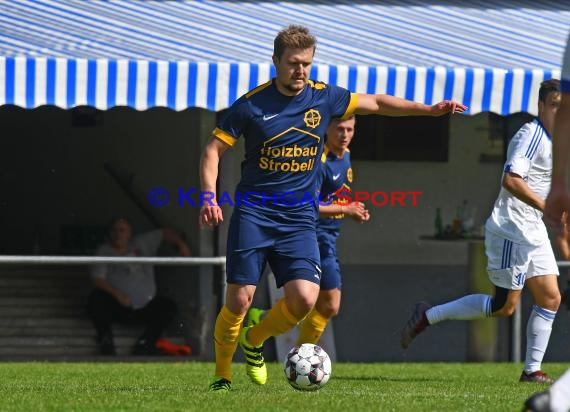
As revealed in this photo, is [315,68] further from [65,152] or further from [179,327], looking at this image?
[65,152]

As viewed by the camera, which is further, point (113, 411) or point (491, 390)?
point (491, 390)

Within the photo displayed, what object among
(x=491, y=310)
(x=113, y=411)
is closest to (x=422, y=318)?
(x=491, y=310)

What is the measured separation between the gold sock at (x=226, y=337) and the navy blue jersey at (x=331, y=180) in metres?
2.49

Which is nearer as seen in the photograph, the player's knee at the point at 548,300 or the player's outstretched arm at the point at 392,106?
the player's outstretched arm at the point at 392,106

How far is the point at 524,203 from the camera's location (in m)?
A: 9.98

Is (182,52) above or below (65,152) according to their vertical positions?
above

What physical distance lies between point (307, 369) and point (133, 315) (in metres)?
6.08

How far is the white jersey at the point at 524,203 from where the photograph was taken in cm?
977

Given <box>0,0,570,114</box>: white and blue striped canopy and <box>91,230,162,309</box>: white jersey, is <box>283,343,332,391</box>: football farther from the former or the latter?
<box>91,230,162,309</box>: white jersey

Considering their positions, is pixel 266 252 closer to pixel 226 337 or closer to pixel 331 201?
pixel 226 337

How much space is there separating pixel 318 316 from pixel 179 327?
3.46 meters

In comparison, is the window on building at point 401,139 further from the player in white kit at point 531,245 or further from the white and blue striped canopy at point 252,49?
the player in white kit at point 531,245

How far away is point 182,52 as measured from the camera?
40.4 ft

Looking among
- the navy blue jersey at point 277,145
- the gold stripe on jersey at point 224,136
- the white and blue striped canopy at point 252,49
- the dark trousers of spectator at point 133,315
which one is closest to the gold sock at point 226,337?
the navy blue jersey at point 277,145
